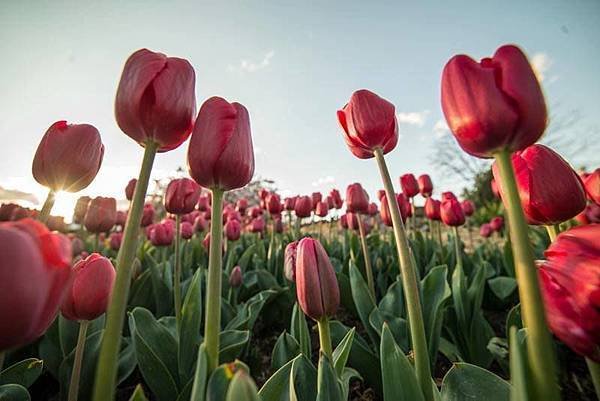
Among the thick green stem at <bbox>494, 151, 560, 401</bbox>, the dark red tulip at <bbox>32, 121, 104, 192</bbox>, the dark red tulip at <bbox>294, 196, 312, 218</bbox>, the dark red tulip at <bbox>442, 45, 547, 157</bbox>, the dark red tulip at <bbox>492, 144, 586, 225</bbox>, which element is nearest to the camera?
the thick green stem at <bbox>494, 151, 560, 401</bbox>

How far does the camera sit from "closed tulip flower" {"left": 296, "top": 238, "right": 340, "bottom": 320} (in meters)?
0.87

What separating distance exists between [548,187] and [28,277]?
40.0 inches

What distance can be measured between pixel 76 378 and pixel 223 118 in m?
0.81

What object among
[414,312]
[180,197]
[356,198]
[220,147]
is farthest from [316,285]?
[356,198]

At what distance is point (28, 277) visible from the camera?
45 cm

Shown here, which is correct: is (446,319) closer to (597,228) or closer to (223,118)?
(597,228)

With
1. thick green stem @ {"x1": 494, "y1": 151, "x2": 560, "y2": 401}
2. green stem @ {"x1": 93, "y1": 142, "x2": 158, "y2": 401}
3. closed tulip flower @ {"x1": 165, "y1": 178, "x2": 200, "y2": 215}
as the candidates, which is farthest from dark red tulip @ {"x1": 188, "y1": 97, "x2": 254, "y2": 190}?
closed tulip flower @ {"x1": 165, "y1": 178, "x2": 200, "y2": 215}

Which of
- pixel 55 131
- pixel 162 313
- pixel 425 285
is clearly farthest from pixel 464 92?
pixel 162 313

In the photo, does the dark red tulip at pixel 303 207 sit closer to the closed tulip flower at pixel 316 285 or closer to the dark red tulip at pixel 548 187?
the closed tulip flower at pixel 316 285

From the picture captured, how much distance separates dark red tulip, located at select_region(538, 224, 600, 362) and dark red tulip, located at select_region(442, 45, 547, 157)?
7.1 inches

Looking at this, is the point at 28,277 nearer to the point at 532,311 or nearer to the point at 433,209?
the point at 532,311

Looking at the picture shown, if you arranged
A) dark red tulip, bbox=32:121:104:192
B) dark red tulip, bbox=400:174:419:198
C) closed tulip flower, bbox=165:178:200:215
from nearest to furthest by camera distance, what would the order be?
dark red tulip, bbox=32:121:104:192 → closed tulip flower, bbox=165:178:200:215 → dark red tulip, bbox=400:174:419:198

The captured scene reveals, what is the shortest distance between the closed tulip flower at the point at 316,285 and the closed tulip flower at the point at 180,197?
103 cm

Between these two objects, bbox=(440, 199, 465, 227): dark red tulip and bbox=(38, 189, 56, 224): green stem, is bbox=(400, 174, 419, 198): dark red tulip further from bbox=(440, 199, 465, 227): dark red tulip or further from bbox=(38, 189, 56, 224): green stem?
bbox=(38, 189, 56, 224): green stem
